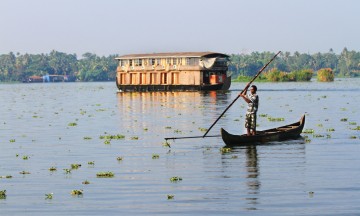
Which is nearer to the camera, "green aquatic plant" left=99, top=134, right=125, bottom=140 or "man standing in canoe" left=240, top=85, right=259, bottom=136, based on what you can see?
"man standing in canoe" left=240, top=85, right=259, bottom=136

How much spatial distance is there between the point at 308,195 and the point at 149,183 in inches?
247

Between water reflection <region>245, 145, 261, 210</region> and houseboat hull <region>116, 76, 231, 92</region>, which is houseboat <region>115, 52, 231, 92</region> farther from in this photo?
water reflection <region>245, 145, 261, 210</region>

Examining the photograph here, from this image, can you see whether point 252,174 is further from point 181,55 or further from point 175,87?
point 175,87

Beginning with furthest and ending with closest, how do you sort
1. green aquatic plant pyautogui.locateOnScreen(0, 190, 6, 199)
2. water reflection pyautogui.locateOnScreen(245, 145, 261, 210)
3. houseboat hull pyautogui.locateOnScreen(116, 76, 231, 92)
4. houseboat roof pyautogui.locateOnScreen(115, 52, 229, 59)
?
1. houseboat roof pyautogui.locateOnScreen(115, 52, 229, 59)
2. houseboat hull pyautogui.locateOnScreen(116, 76, 231, 92)
3. green aquatic plant pyautogui.locateOnScreen(0, 190, 6, 199)
4. water reflection pyautogui.locateOnScreen(245, 145, 261, 210)

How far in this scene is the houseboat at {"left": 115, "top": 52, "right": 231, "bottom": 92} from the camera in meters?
143

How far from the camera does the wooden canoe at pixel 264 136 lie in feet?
133

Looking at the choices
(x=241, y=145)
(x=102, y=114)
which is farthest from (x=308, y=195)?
(x=102, y=114)

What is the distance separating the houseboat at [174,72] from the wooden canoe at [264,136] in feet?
316

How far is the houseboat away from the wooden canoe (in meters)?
96.5

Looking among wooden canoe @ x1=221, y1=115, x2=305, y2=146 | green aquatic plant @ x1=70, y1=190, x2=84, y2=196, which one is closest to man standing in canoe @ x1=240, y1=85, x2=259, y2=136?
wooden canoe @ x1=221, y1=115, x2=305, y2=146

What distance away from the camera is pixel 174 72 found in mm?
149875

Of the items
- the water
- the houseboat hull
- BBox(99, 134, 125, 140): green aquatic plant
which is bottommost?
the houseboat hull

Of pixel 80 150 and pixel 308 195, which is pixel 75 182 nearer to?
pixel 308 195

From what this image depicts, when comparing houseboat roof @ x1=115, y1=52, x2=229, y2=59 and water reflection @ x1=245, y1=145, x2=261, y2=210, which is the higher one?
houseboat roof @ x1=115, y1=52, x2=229, y2=59
